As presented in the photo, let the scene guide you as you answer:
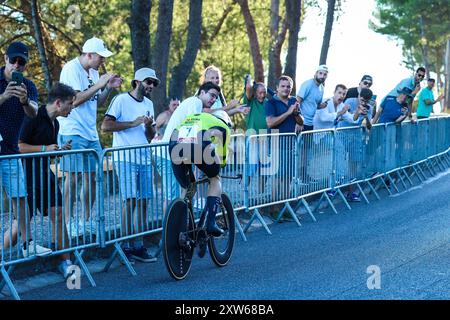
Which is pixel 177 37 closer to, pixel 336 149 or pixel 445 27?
pixel 445 27

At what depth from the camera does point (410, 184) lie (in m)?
20.1

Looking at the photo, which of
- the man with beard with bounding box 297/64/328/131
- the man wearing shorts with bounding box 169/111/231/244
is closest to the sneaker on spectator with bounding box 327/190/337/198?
the man with beard with bounding box 297/64/328/131

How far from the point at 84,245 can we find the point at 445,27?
204 ft

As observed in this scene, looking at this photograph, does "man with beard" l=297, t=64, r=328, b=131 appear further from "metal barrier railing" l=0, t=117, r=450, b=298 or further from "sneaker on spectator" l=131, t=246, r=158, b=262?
"sneaker on spectator" l=131, t=246, r=158, b=262

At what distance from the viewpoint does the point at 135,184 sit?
10.6m

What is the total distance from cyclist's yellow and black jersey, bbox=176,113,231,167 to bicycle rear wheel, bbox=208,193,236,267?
0.76m

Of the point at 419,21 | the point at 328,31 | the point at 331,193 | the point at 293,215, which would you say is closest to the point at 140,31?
the point at 331,193

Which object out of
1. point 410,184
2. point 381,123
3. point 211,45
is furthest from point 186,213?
point 211,45

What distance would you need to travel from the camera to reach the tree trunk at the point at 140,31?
17.1 m

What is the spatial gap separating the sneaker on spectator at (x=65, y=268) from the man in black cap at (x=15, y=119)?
0.55 m

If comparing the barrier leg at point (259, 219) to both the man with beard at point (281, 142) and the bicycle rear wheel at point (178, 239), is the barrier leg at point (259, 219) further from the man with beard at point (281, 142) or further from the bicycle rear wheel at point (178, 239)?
the bicycle rear wheel at point (178, 239)

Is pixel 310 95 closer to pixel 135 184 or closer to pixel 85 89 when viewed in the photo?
pixel 85 89

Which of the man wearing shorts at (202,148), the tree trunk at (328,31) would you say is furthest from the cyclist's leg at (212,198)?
the tree trunk at (328,31)

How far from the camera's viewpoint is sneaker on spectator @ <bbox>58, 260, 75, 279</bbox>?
9586 mm
